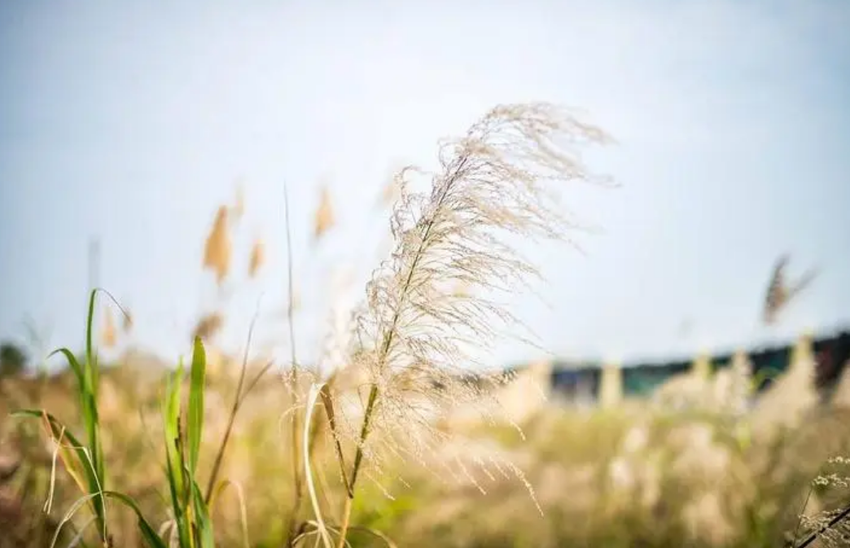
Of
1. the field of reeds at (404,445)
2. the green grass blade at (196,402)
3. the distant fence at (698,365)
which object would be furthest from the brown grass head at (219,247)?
the distant fence at (698,365)

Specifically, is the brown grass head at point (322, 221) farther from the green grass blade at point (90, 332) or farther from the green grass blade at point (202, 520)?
the green grass blade at point (202, 520)

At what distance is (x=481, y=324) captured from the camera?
1.22 metres

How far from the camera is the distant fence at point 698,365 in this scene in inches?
185

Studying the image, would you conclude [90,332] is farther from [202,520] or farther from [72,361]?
[202,520]

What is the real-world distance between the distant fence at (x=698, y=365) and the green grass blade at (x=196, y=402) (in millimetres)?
2745

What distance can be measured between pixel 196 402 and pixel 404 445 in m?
0.75

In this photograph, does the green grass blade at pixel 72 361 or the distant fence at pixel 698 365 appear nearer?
the green grass blade at pixel 72 361

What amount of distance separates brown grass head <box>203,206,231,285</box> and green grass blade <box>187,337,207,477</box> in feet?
3.62

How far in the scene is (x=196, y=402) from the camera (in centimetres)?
134

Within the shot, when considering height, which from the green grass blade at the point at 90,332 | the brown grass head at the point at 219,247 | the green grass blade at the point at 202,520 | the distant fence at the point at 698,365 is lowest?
the distant fence at the point at 698,365

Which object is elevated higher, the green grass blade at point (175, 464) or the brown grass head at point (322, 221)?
the brown grass head at point (322, 221)

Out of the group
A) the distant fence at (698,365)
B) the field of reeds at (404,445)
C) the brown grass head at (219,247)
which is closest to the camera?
the field of reeds at (404,445)

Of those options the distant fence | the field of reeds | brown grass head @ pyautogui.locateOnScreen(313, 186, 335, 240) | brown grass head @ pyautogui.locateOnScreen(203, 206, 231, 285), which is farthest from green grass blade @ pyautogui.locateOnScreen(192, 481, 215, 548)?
the distant fence

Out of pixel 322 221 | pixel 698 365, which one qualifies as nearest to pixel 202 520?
pixel 322 221
